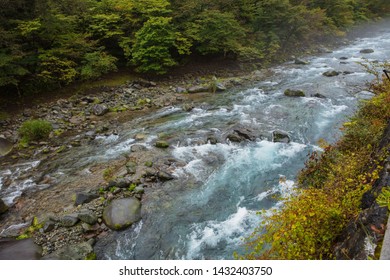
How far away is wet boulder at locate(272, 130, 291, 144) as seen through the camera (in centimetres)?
976

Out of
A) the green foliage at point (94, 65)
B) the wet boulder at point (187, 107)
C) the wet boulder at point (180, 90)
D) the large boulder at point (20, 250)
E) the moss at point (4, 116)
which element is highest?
the green foliage at point (94, 65)

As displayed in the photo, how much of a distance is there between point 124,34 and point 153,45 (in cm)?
258

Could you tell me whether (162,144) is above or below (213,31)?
below

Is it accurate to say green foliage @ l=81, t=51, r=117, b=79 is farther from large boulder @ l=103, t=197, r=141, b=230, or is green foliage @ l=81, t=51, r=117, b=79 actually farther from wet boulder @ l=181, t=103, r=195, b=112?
large boulder @ l=103, t=197, r=141, b=230

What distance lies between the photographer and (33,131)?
422 inches

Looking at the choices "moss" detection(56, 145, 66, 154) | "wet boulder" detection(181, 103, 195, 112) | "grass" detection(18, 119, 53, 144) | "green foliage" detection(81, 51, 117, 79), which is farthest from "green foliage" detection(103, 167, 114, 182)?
"green foliage" detection(81, 51, 117, 79)

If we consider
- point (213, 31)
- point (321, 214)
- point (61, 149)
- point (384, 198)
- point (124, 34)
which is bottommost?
point (61, 149)

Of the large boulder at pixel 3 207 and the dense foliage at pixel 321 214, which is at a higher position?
the dense foliage at pixel 321 214

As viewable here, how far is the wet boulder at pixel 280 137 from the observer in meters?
9.76

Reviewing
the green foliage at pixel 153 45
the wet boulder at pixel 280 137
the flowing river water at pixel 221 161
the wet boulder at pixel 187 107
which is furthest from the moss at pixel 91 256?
the green foliage at pixel 153 45

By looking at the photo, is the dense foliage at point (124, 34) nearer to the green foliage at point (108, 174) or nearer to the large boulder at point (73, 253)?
the green foliage at point (108, 174)

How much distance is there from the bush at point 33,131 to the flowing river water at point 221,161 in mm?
1897

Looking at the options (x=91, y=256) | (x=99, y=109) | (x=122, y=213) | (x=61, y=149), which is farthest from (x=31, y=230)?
(x=99, y=109)

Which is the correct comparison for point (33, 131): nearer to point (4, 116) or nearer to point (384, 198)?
point (4, 116)
